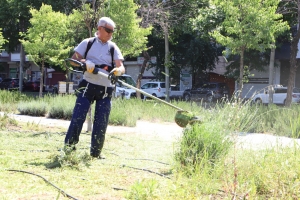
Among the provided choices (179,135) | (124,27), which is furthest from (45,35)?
(179,135)

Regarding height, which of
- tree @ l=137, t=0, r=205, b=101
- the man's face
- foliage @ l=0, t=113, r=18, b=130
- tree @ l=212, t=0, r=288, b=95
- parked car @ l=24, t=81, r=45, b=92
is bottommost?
parked car @ l=24, t=81, r=45, b=92

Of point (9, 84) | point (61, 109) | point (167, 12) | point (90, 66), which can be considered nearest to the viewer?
point (90, 66)

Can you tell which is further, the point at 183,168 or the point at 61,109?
the point at 61,109

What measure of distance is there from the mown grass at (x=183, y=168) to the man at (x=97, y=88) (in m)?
0.31

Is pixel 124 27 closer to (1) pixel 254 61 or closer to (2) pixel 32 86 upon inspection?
(1) pixel 254 61

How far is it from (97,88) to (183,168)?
161cm

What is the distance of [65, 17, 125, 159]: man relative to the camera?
200 inches

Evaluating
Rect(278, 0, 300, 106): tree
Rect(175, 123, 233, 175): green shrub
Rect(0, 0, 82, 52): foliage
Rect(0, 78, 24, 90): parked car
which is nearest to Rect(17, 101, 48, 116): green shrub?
Rect(278, 0, 300, 106): tree

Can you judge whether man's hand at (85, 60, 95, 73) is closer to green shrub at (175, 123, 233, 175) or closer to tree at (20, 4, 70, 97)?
green shrub at (175, 123, 233, 175)

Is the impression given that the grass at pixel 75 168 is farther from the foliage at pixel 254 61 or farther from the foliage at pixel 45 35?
the foliage at pixel 254 61

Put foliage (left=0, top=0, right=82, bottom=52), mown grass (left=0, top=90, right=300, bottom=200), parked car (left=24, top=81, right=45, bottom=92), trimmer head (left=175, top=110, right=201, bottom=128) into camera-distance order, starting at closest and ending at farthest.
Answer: mown grass (left=0, top=90, right=300, bottom=200)
trimmer head (left=175, top=110, right=201, bottom=128)
foliage (left=0, top=0, right=82, bottom=52)
parked car (left=24, top=81, right=45, bottom=92)

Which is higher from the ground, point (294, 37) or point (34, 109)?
point (294, 37)

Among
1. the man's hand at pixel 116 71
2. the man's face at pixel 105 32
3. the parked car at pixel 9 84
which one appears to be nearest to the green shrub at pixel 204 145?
the man's hand at pixel 116 71

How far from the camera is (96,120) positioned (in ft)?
17.0
